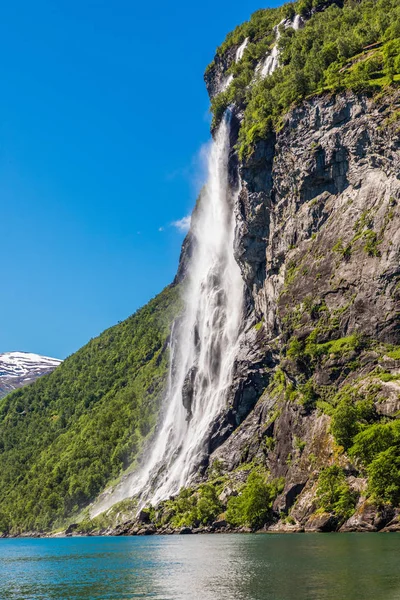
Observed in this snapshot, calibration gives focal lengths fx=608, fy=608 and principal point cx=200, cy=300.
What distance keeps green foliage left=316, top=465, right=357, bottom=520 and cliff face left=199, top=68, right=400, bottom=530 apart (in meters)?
0.61

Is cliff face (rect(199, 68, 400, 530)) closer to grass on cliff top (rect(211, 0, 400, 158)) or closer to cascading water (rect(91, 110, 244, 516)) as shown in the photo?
grass on cliff top (rect(211, 0, 400, 158))

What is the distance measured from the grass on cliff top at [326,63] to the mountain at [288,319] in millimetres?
404

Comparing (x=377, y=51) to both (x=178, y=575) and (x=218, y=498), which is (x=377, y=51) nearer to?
(x=218, y=498)

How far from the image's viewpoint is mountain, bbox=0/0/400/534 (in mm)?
72875

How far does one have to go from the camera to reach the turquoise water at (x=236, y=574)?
30.1 meters

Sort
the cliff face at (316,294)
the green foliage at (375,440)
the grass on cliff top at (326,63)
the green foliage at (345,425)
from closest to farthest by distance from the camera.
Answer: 1. the green foliage at (375,440)
2. the green foliage at (345,425)
3. the cliff face at (316,294)
4. the grass on cliff top at (326,63)

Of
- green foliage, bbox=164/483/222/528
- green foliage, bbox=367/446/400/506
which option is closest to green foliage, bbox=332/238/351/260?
green foliage, bbox=367/446/400/506

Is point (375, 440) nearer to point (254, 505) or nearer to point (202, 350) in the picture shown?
point (254, 505)

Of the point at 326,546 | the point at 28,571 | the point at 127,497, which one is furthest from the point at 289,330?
the point at 127,497

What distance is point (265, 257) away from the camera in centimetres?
11281

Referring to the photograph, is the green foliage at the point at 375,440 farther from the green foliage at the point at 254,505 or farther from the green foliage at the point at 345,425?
the green foliage at the point at 254,505

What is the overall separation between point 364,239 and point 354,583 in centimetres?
6151

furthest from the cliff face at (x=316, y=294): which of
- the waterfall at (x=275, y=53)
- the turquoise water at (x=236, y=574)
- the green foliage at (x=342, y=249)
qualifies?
the waterfall at (x=275, y=53)

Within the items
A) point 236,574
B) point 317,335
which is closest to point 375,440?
point 317,335
